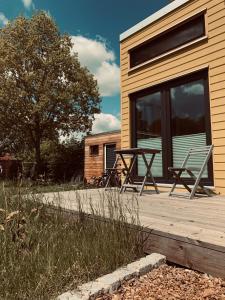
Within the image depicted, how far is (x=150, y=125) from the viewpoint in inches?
226

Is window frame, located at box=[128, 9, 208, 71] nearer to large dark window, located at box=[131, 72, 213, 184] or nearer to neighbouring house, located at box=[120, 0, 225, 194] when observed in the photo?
neighbouring house, located at box=[120, 0, 225, 194]

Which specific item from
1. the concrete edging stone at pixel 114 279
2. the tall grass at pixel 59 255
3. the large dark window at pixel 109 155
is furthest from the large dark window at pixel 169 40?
the large dark window at pixel 109 155

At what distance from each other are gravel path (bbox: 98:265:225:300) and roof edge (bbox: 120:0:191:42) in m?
4.97

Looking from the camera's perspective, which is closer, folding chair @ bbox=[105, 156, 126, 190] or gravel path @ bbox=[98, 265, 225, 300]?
gravel path @ bbox=[98, 265, 225, 300]

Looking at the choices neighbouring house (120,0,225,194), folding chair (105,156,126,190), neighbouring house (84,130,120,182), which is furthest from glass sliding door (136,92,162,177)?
neighbouring house (84,130,120,182)

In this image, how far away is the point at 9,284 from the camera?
5.20 ft

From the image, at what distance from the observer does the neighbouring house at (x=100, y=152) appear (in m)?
12.7

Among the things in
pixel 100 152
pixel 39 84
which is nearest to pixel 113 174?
pixel 100 152

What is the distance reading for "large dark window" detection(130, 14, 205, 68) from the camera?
5.15 metres

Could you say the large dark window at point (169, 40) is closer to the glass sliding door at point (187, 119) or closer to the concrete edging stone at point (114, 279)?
the glass sliding door at point (187, 119)

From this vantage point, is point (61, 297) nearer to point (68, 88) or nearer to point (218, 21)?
point (218, 21)

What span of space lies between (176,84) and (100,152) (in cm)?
822

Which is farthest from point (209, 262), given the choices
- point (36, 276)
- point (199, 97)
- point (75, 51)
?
point (75, 51)

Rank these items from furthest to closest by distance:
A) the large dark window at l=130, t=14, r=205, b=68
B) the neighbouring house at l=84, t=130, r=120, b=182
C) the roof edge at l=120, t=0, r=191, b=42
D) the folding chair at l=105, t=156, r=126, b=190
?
the neighbouring house at l=84, t=130, r=120, b=182, the folding chair at l=105, t=156, r=126, b=190, the roof edge at l=120, t=0, r=191, b=42, the large dark window at l=130, t=14, r=205, b=68
